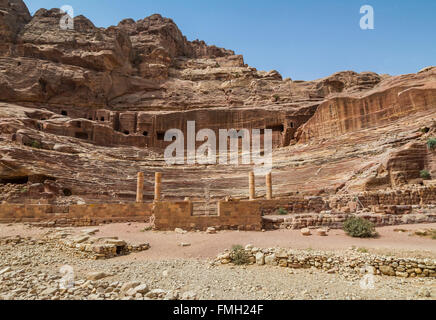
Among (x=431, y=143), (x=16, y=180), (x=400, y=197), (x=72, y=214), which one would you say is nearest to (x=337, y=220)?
(x=400, y=197)

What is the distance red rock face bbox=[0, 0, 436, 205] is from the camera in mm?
20406

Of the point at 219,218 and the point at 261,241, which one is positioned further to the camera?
the point at 219,218

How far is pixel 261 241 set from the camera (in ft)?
31.2

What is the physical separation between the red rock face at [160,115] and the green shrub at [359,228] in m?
7.69

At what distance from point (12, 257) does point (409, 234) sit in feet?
44.6

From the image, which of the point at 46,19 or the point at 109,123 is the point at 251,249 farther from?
the point at 46,19

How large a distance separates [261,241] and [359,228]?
12.3 ft

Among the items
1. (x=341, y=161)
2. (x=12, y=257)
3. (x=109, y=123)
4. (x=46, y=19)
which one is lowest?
(x=12, y=257)

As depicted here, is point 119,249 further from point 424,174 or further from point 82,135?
point 82,135

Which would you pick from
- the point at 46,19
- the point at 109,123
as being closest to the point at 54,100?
the point at 109,123

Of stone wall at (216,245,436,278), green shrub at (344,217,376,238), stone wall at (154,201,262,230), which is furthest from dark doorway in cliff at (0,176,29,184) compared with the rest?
green shrub at (344,217,376,238)

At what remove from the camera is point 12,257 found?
26.8ft

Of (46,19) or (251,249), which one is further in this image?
(46,19)

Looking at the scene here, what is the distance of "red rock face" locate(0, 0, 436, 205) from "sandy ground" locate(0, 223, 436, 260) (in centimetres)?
782
